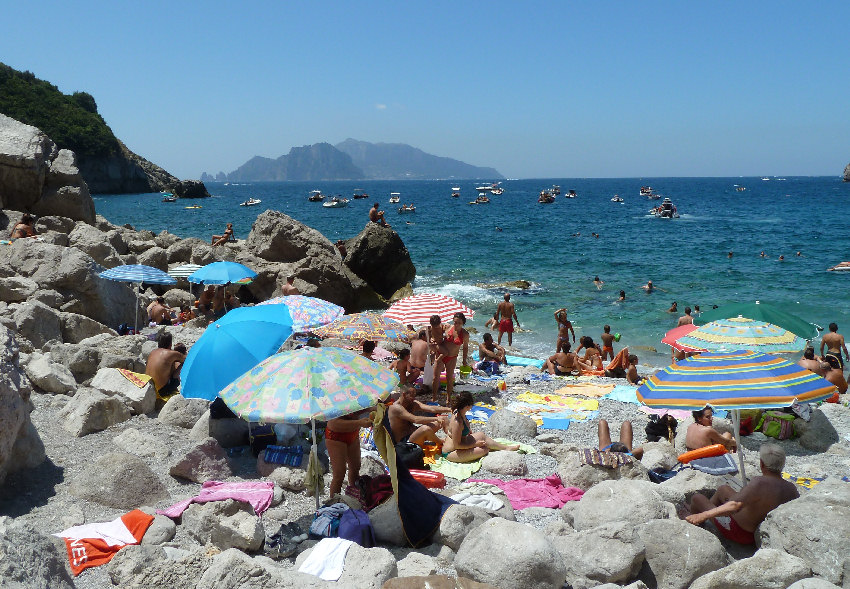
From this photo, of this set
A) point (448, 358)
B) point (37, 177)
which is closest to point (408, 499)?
point (448, 358)

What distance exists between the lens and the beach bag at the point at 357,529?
553 cm

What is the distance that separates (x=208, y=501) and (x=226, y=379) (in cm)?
181

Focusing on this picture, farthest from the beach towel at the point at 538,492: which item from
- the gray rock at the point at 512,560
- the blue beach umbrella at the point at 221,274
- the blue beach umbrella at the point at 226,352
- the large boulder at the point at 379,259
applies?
the large boulder at the point at 379,259

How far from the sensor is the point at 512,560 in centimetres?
463

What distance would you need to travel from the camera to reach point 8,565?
3.38 metres

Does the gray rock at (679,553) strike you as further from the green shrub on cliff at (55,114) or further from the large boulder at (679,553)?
the green shrub on cliff at (55,114)

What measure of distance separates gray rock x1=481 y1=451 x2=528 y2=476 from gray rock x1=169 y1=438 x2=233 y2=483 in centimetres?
294

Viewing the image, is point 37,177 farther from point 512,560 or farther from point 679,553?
point 679,553

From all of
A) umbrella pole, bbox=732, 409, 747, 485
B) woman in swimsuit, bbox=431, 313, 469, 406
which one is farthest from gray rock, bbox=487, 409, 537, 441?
umbrella pole, bbox=732, 409, 747, 485

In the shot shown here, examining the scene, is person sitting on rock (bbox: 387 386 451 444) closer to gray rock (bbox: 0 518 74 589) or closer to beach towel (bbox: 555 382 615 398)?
beach towel (bbox: 555 382 615 398)

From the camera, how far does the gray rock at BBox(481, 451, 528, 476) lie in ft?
25.0

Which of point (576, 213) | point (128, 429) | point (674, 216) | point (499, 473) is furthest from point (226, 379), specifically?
point (576, 213)

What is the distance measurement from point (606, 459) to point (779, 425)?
3306 mm

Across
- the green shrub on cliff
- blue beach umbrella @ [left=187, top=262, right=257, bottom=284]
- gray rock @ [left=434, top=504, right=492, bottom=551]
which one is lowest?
gray rock @ [left=434, top=504, right=492, bottom=551]
